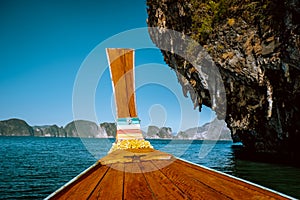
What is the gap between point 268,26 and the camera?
61.8 ft

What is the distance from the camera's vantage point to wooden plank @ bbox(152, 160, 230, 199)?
9.20ft

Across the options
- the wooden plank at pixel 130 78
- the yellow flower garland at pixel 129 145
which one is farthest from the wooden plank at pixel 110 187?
the wooden plank at pixel 130 78

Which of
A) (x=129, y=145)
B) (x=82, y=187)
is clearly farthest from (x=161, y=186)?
(x=129, y=145)

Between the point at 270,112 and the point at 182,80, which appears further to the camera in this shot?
the point at 182,80

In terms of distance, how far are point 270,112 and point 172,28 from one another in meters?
13.5

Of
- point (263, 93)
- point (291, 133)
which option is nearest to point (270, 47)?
point (263, 93)

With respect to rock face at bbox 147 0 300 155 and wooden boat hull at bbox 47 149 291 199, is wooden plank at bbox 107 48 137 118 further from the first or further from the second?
rock face at bbox 147 0 300 155

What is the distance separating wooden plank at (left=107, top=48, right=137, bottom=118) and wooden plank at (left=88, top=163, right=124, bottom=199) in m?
4.12

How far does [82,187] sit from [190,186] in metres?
1.38

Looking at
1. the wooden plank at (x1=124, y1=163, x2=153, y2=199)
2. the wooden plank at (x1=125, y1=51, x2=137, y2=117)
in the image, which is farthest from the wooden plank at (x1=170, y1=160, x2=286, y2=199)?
the wooden plank at (x1=125, y1=51, x2=137, y2=117)

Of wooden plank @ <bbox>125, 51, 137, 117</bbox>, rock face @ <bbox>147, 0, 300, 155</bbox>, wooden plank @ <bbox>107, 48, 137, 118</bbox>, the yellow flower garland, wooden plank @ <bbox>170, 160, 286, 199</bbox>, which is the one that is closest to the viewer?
wooden plank @ <bbox>170, 160, 286, 199</bbox>

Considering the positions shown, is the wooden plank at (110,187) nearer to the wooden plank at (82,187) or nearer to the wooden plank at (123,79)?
the wooden plank at (82,187)

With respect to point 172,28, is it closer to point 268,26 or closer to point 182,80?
point 182,80

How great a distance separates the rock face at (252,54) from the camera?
58.2 ft
